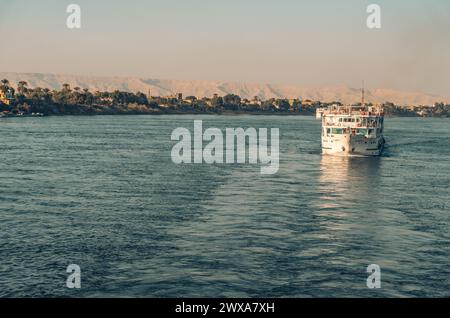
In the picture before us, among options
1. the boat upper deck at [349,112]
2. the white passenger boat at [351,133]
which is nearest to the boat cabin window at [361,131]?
the white passenger boat at [351,133]

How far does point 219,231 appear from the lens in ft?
125

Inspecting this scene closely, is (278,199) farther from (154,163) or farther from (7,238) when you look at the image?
(154,163)

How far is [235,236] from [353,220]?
1059cm

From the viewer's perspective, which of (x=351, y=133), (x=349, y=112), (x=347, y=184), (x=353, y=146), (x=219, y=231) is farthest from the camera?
(x=349, y=112)

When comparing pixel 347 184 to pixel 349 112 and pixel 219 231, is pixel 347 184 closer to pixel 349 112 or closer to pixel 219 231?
pixel 219 231

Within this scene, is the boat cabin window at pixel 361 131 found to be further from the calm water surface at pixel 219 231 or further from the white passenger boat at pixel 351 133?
the calm water surface at pixel 219 231

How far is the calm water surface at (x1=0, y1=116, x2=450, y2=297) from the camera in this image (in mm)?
27406

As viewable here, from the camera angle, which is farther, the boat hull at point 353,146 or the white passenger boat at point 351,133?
the white passenger boat at point 351,133

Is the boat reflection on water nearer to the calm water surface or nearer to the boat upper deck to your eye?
the calm water surface

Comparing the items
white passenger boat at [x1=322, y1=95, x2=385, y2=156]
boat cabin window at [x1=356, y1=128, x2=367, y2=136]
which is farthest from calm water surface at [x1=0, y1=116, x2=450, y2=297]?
boat cabin window at [x1=356, y1=128, x2=367, y2=136]

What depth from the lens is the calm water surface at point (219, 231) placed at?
27406 mm

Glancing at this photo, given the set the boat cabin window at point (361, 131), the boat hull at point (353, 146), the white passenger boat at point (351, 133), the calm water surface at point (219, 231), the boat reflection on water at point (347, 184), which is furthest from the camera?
the boat cabin window at point (361, 131)

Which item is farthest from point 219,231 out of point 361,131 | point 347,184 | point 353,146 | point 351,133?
point 361,131

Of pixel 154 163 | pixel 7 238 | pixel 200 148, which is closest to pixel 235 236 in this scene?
pixel 7 238
